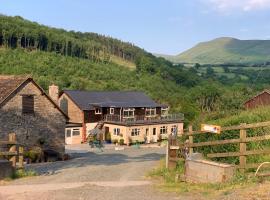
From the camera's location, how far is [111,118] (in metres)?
60.5

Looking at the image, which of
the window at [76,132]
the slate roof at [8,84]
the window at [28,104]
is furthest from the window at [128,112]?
the slate roof at [8,84]

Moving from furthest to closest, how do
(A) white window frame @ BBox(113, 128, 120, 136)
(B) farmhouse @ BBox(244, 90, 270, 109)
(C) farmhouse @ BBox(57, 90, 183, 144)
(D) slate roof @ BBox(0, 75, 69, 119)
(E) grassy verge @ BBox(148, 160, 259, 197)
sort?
(A) white window frame @ BBox(113, 128, 120, 136), (C) farmhouse @ BBox(57, 90, 183, 144), (D) slate roof @ BBox(0, 75, 69, 119), (B) farmhouse @ BBox(244, 90, 270, 109), (E) grassy verge @ BBox(148, 160, 259, 197)

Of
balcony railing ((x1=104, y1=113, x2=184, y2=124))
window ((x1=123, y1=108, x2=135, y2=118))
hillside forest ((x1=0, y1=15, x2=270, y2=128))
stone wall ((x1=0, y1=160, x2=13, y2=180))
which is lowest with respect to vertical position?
stone wall ((x1=0, y1=160, x2=13, y2=180))

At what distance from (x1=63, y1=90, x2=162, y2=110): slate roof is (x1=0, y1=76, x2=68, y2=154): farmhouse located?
73.9ft

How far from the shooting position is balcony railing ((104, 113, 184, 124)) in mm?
59781

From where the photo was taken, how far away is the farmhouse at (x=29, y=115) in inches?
1314

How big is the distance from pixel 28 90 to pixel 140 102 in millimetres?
33779

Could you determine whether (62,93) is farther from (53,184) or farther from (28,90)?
(53,184)

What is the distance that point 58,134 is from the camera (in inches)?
1469

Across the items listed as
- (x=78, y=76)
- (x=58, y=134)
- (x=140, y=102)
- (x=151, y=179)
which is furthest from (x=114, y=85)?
(x=151, y=179)

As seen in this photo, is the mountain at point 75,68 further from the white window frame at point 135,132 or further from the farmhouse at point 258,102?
the farmhouse at point 258,102

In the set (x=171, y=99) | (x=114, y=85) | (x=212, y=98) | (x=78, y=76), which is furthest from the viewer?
(x=78, y=76)

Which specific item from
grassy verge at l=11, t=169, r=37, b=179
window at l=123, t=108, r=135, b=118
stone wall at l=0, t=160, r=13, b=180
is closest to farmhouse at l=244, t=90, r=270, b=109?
grassy verge at l=11, t=169, r=37, b=179

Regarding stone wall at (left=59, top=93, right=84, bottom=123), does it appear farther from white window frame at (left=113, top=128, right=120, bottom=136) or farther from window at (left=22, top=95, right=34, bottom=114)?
window at (left=22, top=95, right=34, bottom=114)
